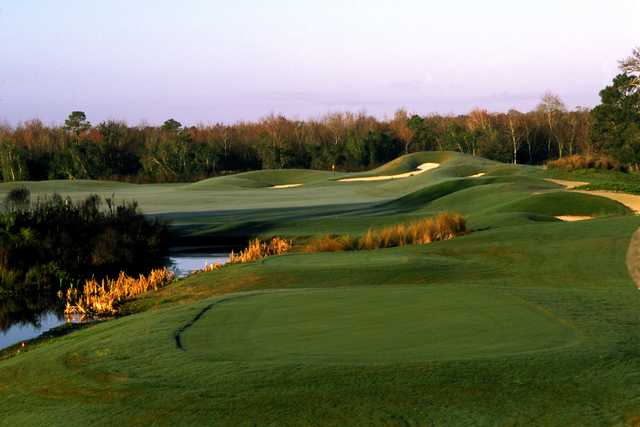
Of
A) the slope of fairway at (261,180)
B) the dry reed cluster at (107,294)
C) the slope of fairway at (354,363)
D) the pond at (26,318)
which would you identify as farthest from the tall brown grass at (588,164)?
the slope of fairway at (354,363)

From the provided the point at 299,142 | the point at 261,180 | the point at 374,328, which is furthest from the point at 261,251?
the point at 299,142

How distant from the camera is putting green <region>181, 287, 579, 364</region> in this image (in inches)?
358

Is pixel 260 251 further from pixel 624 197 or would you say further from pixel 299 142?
pixel 299 142

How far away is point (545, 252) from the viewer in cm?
2083

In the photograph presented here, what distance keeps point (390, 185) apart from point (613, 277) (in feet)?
140

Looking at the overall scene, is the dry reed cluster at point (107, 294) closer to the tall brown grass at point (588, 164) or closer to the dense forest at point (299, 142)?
the tall brown grass at point (588, 164)

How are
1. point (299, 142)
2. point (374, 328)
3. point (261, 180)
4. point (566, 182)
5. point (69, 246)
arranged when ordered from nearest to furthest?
point (374, 328), point (69, 246), point (566, 182), point (261, 180), point (299, 142)

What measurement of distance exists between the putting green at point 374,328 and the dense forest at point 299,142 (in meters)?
63.5

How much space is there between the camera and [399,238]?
26438 mm

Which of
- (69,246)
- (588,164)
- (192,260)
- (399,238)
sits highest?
(588,164)

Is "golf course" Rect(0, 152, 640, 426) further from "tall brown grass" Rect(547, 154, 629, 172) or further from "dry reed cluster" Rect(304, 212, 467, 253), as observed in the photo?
"tall brown grass" Rect(547, 154, 629, 172)

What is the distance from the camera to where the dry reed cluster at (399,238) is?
84.1 ft

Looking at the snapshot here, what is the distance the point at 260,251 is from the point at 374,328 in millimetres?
16843

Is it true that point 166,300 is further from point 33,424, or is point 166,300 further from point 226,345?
point 33,424
